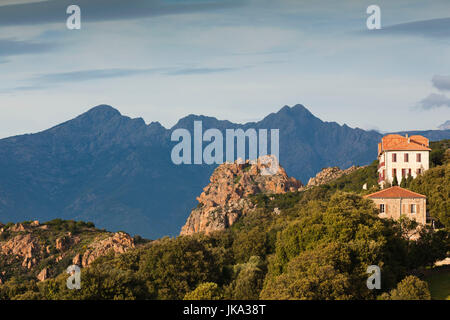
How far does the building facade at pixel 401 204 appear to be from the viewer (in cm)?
8469

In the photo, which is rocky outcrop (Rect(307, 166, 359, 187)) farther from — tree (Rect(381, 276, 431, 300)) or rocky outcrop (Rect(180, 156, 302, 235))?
tree (Rect(381, 276, 431, 300))

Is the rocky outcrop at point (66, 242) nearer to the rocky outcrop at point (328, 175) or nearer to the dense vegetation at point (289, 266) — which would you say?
the rocky outcrop at point (328, 175)

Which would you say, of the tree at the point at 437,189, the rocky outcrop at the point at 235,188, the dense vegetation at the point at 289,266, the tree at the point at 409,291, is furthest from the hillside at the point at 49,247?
the tree at the point at 409,291

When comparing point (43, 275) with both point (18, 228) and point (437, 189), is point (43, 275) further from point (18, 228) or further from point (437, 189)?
point (437, 189)

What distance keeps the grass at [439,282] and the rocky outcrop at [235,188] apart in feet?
202

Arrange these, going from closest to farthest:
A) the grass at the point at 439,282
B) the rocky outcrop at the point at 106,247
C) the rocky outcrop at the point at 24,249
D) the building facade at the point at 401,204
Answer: the grass at the point at 439,282 → the building facade at the point at 401,204 → the rocky outcrop at the point at 106,247 → the rocky outcrop at the point at 24,249

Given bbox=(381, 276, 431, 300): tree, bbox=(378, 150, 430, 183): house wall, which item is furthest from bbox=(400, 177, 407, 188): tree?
bbox=(381, 276, 431, 300): tree

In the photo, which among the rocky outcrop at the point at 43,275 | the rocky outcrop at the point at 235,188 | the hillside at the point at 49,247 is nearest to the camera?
the hillside at the point at 49,247

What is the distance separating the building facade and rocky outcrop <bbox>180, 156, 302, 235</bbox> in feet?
155

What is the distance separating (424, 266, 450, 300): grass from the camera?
6091cm
